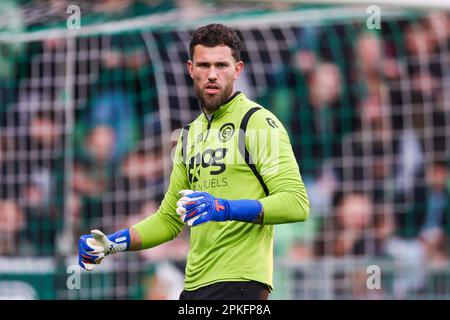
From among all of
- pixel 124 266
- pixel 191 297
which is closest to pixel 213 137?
pixel 191 297

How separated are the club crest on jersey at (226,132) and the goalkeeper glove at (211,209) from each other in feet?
1.55

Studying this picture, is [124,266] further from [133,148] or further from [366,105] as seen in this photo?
[366,105]

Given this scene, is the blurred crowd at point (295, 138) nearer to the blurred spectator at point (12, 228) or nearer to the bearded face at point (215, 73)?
the blurred spectator at point (12, 228)

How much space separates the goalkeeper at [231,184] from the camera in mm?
5527

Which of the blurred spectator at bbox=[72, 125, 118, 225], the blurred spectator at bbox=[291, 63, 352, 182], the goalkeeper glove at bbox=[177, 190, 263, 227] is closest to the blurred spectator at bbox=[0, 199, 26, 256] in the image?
the blurred spectator at bbox=[72, 125, 118, 225]

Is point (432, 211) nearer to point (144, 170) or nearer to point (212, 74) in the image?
point (144, 170)

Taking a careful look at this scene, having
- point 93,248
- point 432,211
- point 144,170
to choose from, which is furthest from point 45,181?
point 93,248

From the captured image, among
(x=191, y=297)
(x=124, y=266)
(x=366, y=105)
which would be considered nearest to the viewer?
(x=191, y=297)

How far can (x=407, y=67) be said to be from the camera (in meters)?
11.9

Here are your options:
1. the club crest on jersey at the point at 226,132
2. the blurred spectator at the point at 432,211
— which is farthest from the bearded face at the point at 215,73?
the blurred spectator at the point at 432,211

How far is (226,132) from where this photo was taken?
5.82 meters

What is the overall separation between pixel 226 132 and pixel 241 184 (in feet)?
0.93

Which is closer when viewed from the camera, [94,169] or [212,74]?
[212,74]
